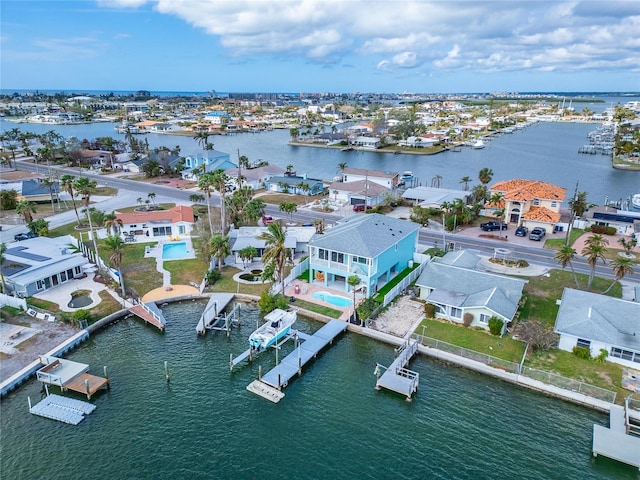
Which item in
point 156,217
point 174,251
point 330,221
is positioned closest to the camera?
point 174,251

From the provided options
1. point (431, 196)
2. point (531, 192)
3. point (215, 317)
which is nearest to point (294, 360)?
point (215, 317)

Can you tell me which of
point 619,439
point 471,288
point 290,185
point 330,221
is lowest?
point 619,439

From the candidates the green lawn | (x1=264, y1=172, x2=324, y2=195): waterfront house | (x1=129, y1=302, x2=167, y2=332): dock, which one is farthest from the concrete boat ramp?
(x1=264, y1=172, x2=324, y2=195): waterfront house

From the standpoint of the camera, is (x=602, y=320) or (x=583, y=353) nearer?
(x=583, y=353)

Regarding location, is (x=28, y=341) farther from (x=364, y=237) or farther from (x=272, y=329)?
(x=364, y=237)

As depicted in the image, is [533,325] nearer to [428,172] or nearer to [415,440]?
[415,440]

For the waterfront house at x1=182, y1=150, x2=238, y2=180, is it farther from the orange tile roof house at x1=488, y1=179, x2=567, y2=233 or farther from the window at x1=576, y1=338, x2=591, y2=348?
the window at x1=576, y1=338, x2=591, y2=348

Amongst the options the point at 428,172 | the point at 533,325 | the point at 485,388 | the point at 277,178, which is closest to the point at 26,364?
the point at 485,388

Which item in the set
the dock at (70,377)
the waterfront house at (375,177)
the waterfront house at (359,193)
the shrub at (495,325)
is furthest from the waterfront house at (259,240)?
the waterfront house at (375,177)
